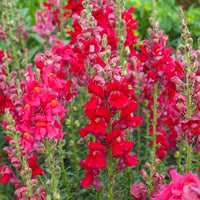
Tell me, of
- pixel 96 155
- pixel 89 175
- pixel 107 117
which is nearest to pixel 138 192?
pixel 89 175

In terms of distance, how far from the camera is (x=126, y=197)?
3.17 m

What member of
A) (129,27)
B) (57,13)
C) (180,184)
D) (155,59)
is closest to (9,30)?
(57,13)

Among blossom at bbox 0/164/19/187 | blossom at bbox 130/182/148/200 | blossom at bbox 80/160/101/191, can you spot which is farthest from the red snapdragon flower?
blossom at bbox 130/182/148/200

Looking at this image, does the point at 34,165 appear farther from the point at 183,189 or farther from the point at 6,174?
the point at 183,189

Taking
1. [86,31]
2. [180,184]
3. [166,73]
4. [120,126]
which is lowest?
[180,184]

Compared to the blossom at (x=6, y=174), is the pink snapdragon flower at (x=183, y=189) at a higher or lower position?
higher

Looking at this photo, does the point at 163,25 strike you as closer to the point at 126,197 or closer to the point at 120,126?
the point at 126,197

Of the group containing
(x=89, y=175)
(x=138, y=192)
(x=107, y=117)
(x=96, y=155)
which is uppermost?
(x=107, y=117)

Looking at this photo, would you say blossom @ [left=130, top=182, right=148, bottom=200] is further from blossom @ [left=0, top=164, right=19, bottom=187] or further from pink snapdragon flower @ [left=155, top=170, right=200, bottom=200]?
blossom @ [left=0, top=164, right=19, bottom=187]

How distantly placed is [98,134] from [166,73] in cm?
116

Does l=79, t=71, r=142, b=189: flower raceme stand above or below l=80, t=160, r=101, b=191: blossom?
above

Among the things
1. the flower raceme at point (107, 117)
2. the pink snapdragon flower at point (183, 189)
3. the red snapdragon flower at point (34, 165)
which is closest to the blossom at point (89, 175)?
the flower raceme at point (107, 117)

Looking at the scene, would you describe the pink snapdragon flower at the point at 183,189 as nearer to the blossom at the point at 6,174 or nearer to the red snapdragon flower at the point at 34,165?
the red snapdragon flower at the point at 34,165

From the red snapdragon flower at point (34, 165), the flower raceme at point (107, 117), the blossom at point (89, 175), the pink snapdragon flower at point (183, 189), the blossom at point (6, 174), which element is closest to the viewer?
the pink snapdragon flower at point (183, 189)
